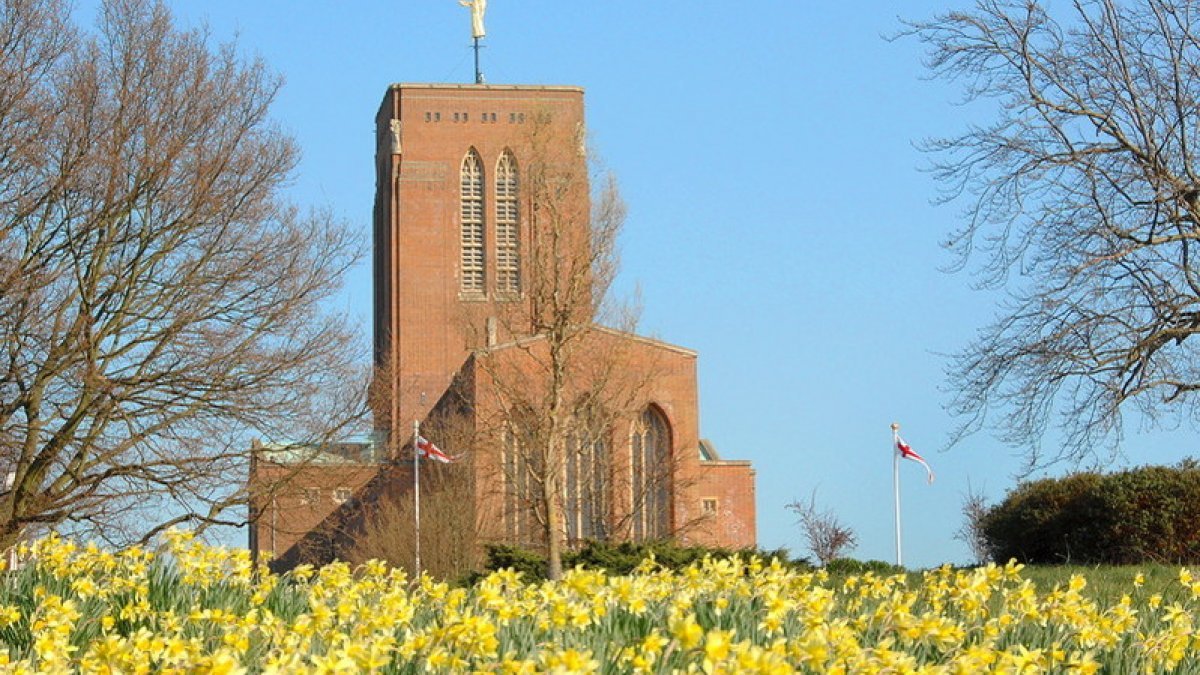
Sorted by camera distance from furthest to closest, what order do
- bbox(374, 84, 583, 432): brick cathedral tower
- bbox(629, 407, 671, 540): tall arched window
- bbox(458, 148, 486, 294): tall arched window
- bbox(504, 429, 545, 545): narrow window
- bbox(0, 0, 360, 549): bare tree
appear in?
bbox(458, 148, 486, 294): tall arched window < bbox(374, 84, 583, 432): brick cathedral tower < bbox(629, 407, 671, 540): tall arched window < bbox(504, 429, 545, 545): narrow window < bbox(0, 0, 360, 549): bare tree

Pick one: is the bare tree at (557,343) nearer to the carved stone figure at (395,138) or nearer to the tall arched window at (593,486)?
the tall arched window at (593,486)

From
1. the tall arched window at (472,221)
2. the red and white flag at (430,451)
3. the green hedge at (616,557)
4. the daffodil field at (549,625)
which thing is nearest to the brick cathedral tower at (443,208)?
the tall arched window at (472,221)

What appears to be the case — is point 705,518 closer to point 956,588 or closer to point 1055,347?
point 1055,347

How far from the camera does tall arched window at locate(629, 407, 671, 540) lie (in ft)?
135

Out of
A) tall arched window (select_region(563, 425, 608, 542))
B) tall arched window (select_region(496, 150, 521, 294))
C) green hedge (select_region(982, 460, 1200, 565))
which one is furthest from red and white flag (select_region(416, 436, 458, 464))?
tall arched window (select_region(496, 150, 521, 294))

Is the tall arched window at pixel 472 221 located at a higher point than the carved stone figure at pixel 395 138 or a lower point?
lower

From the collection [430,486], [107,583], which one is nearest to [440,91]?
[430,486]

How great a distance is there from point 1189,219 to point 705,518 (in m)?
20.1

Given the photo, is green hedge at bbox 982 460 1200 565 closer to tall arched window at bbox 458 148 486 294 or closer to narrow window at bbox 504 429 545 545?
narrow window at bbox 504 429 545 545

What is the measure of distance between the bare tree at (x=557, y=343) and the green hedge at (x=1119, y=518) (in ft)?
31.3

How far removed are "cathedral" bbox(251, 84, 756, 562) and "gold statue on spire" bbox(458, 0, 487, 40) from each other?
4.86 meters

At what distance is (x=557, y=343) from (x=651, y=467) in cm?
1230

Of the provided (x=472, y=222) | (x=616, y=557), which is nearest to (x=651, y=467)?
(x=472, y=222)

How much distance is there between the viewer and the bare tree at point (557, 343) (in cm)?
3025
